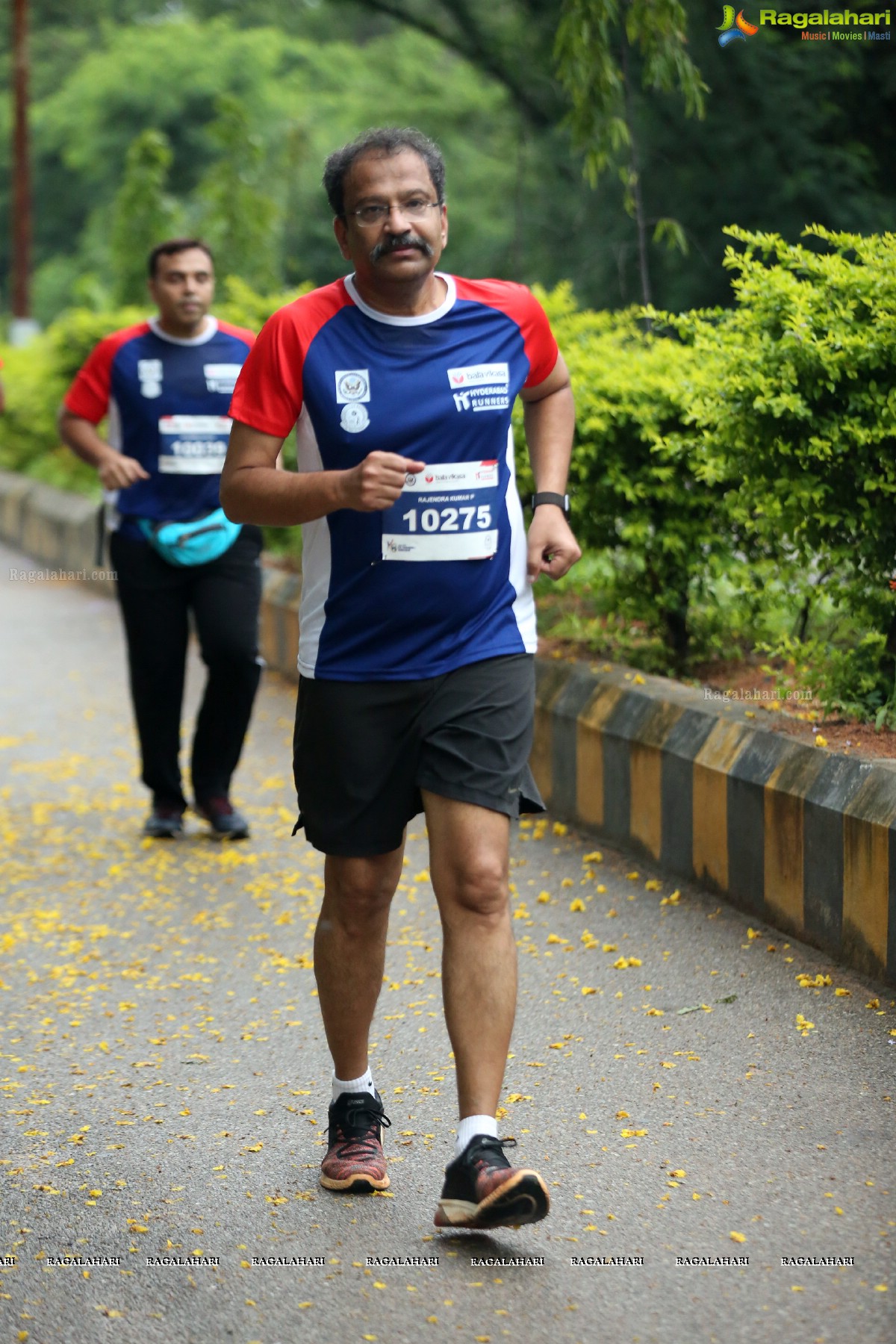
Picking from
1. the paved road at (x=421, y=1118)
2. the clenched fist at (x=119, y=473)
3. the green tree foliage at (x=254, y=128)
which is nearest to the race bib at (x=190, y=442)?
the clenched fist at (x=119, y=473)

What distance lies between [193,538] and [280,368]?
3128mm

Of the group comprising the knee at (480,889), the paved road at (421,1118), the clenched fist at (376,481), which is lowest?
the paved road at (421,1118)

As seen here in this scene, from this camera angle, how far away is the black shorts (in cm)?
365

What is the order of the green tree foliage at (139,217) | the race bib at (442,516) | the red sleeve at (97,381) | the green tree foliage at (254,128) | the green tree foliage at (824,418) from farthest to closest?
the green tree foliage at (254,128) < the green tree foliage at (139,217) < the red sleeve at (97,381) < the green tree foliage at (824,418) < the race bib at (442,516)

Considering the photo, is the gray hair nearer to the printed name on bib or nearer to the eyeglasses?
the eyeglasses

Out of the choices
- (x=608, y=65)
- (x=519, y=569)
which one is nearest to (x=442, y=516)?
(x=519, y=569)

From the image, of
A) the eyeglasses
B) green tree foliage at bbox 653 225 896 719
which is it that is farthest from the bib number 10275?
green tree foliage at bbox 653 225 896 719

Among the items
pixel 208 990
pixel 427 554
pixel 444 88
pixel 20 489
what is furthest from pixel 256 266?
pixel 427 554

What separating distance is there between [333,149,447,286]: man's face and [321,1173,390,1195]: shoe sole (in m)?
1.81

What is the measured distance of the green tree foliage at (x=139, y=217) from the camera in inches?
762

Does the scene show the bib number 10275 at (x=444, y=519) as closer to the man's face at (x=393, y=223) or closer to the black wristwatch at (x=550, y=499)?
the black wristwatch at (x=550, y=499)

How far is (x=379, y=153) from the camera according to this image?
3623 mm

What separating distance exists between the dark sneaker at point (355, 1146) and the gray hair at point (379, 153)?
184 centimetres

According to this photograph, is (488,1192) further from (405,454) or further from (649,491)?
(649,491)
